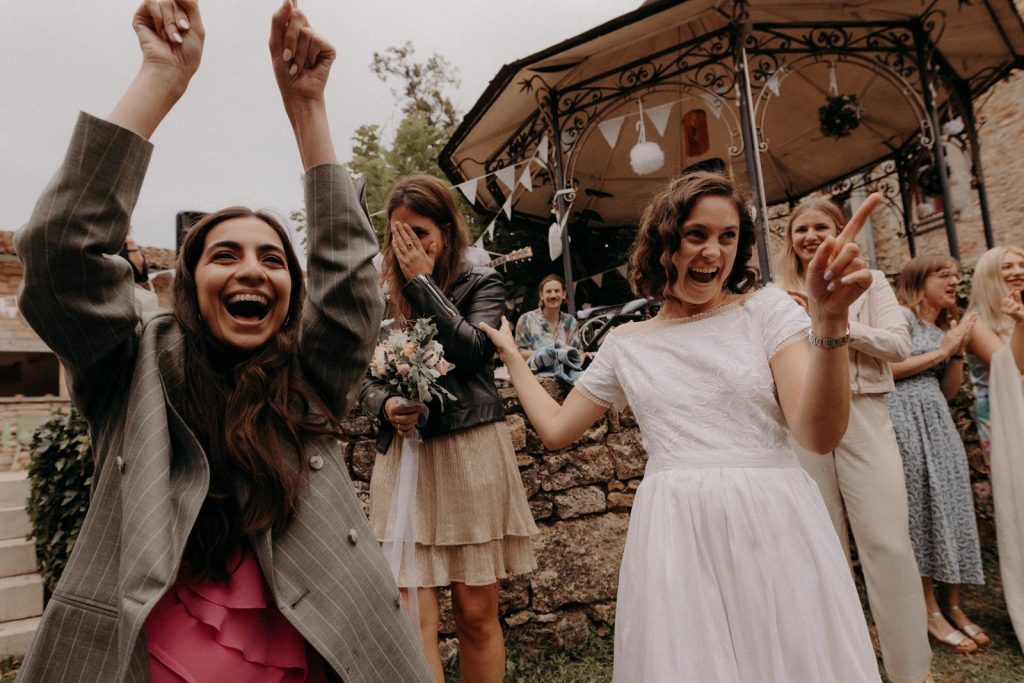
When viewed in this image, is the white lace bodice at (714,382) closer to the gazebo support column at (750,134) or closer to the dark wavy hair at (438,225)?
the dark wavy hair at (438,225)

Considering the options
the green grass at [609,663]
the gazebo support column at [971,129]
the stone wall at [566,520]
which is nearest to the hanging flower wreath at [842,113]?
the gazebo support column at [971,129]

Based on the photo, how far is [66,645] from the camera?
1005 mm

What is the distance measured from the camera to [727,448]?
1643mm

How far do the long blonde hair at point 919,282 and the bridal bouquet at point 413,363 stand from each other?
3.30m

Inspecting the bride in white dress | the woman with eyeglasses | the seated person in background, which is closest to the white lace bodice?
the bride in white dress

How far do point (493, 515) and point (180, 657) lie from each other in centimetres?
131

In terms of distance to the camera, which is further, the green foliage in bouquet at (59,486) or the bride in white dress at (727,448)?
the green foliage in bouquet at (59,486)

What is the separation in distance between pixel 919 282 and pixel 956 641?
2.12 metres

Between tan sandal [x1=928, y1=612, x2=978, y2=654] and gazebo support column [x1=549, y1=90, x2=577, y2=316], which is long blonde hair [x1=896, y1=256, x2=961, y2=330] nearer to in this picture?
tan sandal [x1=928, y1=612, x2=978, y2=654]

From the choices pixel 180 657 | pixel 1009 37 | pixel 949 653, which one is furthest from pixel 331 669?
pixel 1009 37

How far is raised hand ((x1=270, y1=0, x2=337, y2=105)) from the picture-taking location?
124cm

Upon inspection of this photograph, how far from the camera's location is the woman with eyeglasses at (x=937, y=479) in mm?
3406

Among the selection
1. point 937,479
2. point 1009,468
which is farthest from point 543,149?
point 1009,468

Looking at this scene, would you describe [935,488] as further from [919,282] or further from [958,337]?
[919,282]
